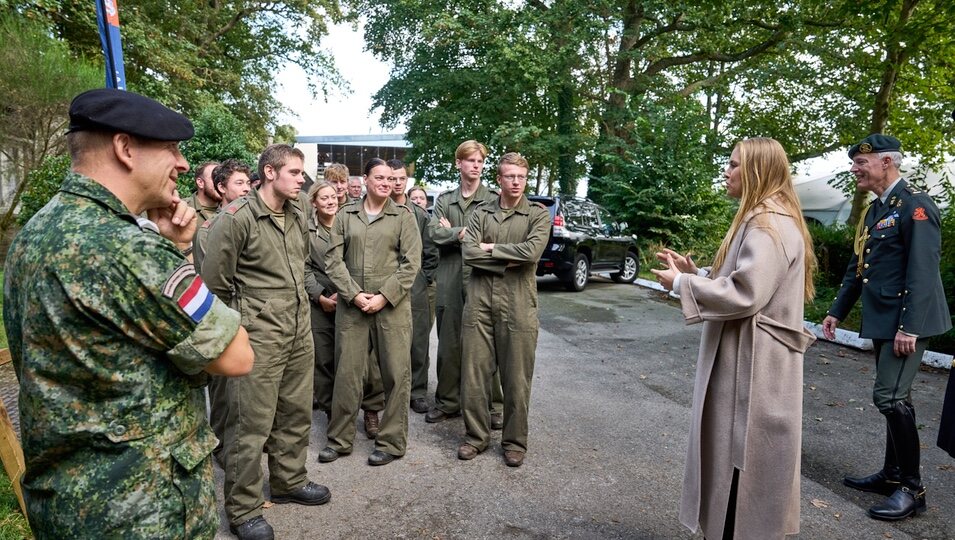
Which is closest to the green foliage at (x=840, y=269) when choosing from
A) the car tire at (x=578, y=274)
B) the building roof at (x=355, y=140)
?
the car tire at (x=578, y=274)

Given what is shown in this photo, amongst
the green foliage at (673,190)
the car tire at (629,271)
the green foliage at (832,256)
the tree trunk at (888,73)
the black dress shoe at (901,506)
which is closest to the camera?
the black dress shoe at (901,506)

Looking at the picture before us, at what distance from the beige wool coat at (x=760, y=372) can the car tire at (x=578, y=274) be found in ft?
31.6

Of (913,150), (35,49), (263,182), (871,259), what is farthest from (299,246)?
(913,150)

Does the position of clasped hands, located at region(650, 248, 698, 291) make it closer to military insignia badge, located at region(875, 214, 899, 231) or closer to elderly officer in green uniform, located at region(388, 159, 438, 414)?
military insignia badge, located at region(875, 214, 899, 231)

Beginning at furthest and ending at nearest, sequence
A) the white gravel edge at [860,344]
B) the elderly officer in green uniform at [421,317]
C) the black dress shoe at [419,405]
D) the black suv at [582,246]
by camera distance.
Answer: the black suv at [582,246], the white gravel edge at [860,344], the elderly officer in green uniform at [421,317], the black dress shoe at [419,405]

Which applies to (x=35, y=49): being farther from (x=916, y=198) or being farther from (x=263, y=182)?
(x=916, y=198)

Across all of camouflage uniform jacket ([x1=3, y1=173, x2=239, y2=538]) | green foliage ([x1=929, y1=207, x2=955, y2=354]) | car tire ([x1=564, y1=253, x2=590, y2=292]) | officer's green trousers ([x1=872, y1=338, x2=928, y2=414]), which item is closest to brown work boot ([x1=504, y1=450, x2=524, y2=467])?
officer's green trousers ([x1=872, y1=338, x2=928, y2=414])

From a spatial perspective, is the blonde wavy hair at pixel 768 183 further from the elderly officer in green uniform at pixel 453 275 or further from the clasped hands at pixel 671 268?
the elderly officer in green uniform at pixel 453 275

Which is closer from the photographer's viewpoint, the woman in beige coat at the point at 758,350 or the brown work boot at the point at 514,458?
the woman in beige coat at the point at 758,350

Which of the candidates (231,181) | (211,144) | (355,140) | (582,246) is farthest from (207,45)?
(355,140)

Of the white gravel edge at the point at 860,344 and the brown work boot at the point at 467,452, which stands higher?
the white gravel edge at the point at 860,344

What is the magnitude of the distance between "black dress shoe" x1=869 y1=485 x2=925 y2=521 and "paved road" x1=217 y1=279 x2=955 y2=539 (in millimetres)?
56

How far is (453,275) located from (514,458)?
5.90 feet

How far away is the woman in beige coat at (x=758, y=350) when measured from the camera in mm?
2568
